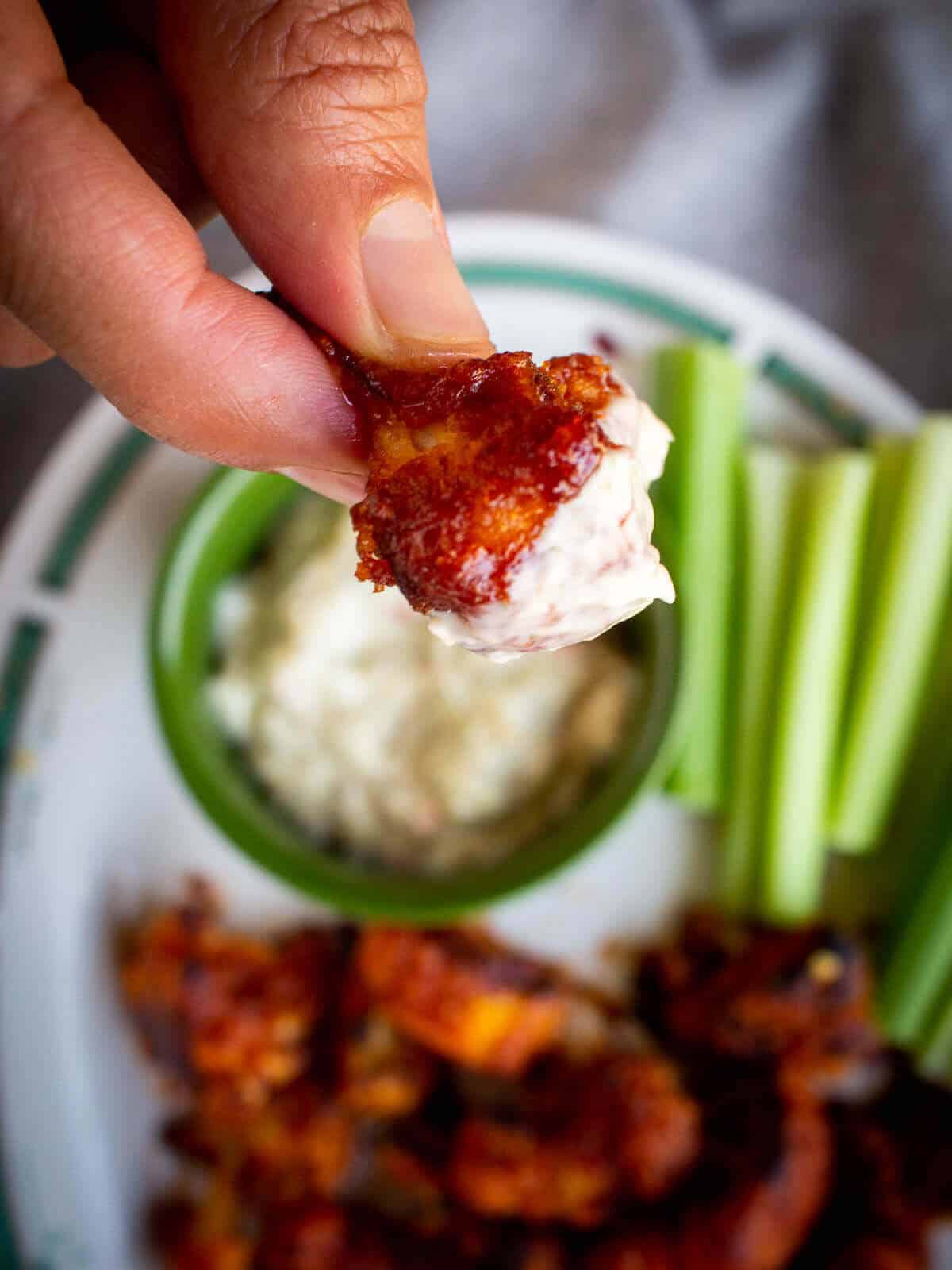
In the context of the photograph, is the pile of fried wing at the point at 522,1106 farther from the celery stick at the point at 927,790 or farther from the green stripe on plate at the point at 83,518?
the green stripe on plate at the point at 83,518

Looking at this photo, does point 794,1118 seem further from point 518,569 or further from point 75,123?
point 75,123

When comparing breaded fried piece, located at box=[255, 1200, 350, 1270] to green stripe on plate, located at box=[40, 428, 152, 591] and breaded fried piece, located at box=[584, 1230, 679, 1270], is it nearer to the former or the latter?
breaded fried piece, located at box=[584, 1230, 679, 1270]

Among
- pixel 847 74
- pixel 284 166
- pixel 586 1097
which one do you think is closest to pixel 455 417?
pixel 284 166

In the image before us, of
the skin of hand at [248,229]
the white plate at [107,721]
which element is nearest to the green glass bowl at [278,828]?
the white plate at [107,721]

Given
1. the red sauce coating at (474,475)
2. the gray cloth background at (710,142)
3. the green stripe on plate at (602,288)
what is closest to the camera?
the red sauce coating at (474,475)

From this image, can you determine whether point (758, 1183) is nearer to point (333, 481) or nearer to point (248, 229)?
point (333, 481)

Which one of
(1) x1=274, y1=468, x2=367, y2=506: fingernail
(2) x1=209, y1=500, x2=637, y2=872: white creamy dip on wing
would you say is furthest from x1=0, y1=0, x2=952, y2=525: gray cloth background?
(1) x1=274, y1=468, x2=367, y2=506: fingernail
